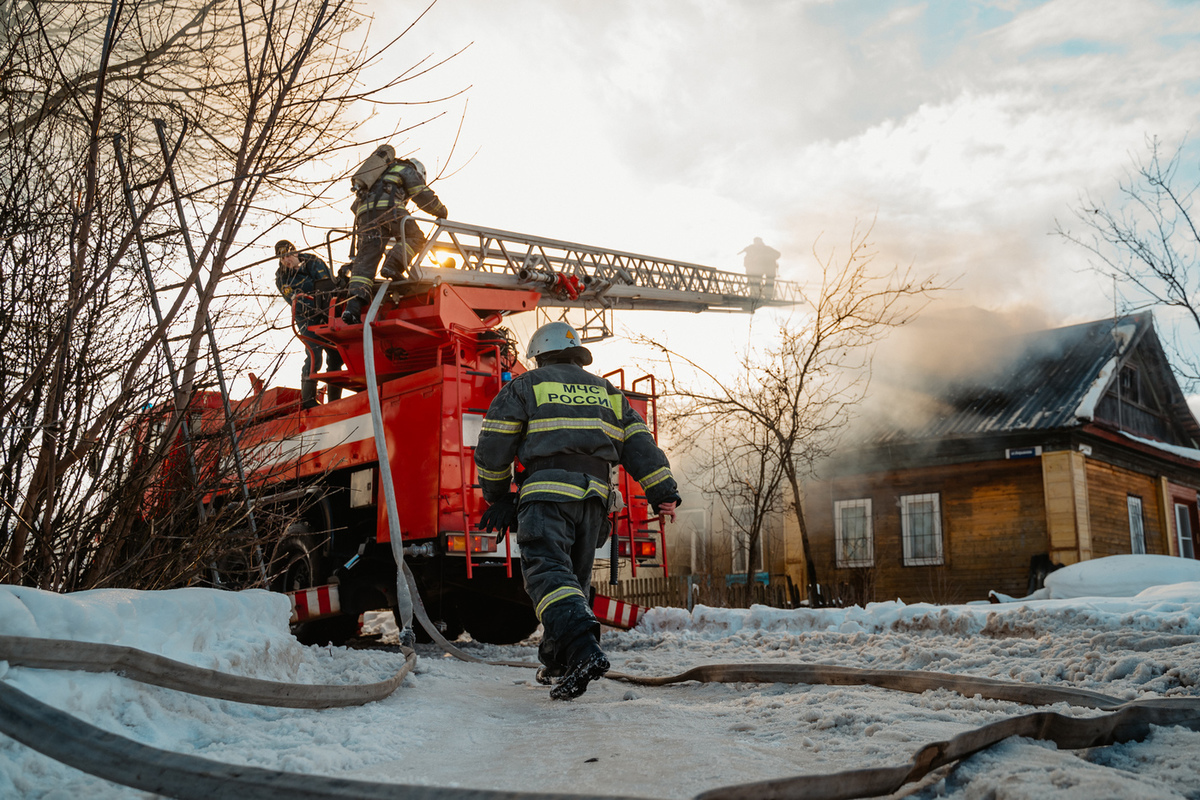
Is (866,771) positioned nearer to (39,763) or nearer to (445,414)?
(39,763)

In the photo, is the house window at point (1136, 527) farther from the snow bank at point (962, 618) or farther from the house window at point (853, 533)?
the snow bank at point (962, 618)

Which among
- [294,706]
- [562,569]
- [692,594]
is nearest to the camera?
[294,706]

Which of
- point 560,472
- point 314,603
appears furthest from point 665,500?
point 314,603

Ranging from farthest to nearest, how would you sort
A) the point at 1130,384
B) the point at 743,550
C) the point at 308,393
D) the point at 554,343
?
the point at 743,550 < the point at 1130,384 < the point at 308,393 < the point at 554,343

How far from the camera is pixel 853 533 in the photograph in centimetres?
1633

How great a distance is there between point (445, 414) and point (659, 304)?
6674 mm

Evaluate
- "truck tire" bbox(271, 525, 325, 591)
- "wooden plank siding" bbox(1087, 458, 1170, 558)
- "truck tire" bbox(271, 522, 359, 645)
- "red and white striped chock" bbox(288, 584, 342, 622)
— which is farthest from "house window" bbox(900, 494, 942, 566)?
"red and white striped chock" bbox(288, 584, 342, 622)

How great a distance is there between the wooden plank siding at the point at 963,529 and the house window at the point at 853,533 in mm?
118

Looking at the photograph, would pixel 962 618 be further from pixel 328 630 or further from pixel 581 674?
pixel 328 630

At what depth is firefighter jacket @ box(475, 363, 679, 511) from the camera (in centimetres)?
427

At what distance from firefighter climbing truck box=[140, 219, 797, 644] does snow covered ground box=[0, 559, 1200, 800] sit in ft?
4.22

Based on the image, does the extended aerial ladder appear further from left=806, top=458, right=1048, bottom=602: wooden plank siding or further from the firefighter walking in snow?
left=806, top=458, right=1048, bottom=602: wooden plank siding

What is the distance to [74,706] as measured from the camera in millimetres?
2113

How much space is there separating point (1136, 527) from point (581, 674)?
1619cm
